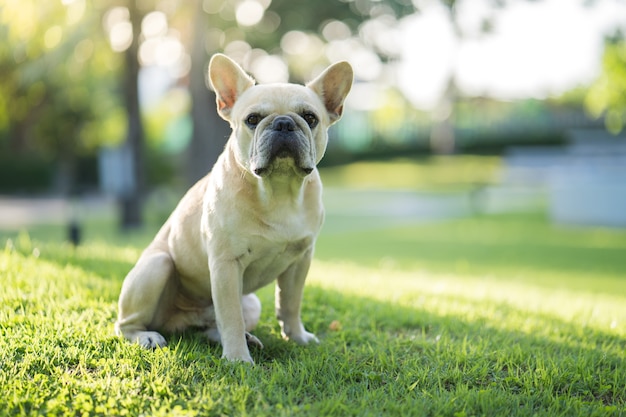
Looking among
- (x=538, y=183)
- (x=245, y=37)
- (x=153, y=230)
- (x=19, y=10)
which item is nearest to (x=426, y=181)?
(x=538, y=183)

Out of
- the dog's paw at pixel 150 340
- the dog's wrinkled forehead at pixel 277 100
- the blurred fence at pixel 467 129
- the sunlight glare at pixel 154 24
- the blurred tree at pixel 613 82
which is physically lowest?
the blurred fence at pixel 467 129

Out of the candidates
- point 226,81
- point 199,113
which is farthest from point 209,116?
point 226,81

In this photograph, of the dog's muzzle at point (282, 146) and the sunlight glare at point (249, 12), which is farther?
the sunlight glare at point (249, 12)

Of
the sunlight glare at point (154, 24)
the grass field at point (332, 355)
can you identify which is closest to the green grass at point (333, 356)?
the grass field at point (332, 355)

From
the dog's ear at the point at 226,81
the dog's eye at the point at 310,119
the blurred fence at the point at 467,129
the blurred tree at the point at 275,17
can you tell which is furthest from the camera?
the blurred fence at the point at 467,129

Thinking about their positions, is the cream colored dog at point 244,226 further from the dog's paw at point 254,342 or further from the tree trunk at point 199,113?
the tree trunk at point 199,113

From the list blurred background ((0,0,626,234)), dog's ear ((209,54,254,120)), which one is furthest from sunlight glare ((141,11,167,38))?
dog's ear ((209,54,254,120))

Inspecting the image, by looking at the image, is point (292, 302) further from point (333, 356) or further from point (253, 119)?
point (253, 119)
